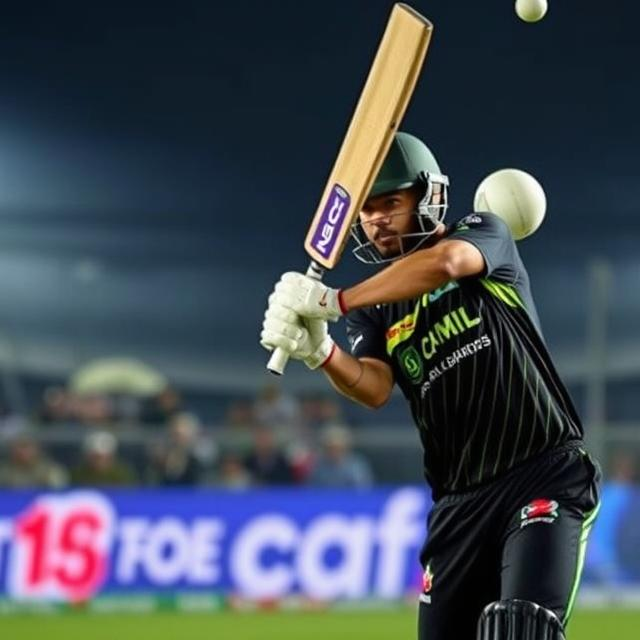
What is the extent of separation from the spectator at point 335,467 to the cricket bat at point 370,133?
7.50m

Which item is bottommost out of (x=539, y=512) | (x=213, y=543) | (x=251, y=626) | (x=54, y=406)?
(x=251, y=626)

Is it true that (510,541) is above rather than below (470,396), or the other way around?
below

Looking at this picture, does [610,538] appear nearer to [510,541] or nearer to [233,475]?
[233,475]

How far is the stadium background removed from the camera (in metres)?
11.3

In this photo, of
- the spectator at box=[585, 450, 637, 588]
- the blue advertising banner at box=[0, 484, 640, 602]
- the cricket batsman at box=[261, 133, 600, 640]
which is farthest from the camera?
the spectator at box=[585, 450, 637, 588]

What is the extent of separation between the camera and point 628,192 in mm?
17391

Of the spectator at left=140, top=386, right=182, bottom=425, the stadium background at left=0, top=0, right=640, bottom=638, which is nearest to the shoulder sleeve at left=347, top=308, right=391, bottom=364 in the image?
the stadium background at left=0, top=0, right=640, bottom=638

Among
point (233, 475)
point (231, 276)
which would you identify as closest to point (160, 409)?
point (233, 475)

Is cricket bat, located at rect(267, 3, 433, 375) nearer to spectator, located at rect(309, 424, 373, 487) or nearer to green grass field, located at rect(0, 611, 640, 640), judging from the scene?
green grass field, located at rect(0, 611, 640, 640)

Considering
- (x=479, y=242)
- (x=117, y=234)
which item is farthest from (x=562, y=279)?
(x=479, y=242)

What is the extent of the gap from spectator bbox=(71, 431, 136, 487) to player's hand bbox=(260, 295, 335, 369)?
7284 millimetres

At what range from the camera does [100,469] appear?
454 inches

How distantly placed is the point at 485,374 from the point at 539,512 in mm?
380

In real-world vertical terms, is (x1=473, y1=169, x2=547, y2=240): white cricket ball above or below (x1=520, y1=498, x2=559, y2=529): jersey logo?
above
